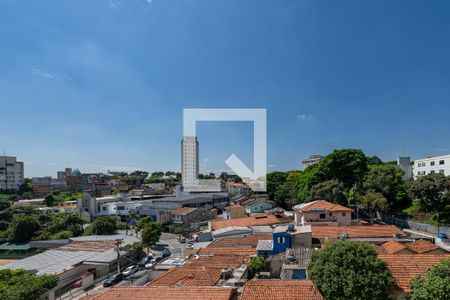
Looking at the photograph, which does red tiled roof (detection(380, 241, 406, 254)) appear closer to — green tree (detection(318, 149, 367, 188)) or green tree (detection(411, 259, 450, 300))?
green tree (detection(411, 259, 450, 300))

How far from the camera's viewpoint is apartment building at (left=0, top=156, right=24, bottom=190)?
6675cm

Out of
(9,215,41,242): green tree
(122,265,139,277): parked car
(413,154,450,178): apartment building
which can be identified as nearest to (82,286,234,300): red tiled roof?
(122,265,139,277): parked car

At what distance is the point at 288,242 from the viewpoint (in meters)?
15.2

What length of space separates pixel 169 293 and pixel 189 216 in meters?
25.9

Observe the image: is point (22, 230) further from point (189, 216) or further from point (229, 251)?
point (229, 251)

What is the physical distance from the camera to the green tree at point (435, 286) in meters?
6.42

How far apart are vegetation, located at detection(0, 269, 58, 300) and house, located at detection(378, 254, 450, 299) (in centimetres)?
1421

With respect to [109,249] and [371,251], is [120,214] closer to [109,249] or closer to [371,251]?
[109,249]

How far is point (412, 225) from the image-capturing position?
→ 23.7 m

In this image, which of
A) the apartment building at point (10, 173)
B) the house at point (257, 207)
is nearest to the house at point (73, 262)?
the house at point (257, 207)

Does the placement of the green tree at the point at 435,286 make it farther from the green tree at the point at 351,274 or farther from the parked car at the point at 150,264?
the parked car at the point at 150,264

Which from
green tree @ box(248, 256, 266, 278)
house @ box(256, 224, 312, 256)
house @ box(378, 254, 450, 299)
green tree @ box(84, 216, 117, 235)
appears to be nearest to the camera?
house @ box(378, 254, 450, 299)

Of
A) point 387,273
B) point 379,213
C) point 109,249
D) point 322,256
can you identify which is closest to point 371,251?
point 387,273

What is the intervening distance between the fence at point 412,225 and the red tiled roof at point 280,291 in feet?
57.4
